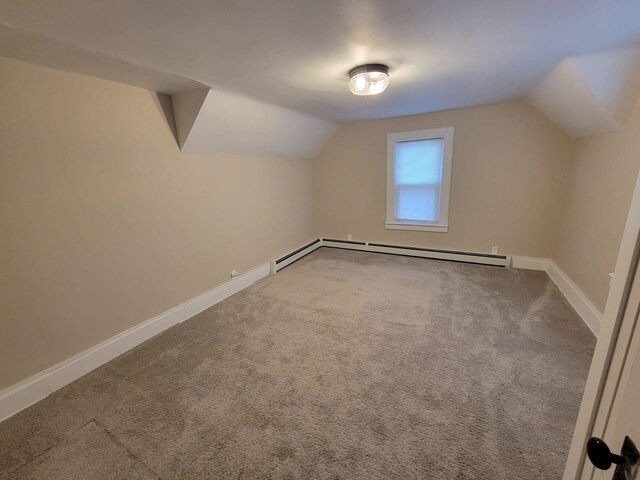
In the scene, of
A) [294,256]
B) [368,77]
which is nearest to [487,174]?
[368,77]

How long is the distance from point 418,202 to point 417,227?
14.8 inches

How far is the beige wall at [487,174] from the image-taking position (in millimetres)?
3330

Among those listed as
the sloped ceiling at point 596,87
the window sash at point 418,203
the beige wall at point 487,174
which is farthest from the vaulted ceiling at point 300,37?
the window sash at point 418,203

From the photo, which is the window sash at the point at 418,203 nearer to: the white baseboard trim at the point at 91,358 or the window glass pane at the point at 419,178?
the window glass pane at the point at 419,178

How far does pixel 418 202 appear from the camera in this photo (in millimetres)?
4145

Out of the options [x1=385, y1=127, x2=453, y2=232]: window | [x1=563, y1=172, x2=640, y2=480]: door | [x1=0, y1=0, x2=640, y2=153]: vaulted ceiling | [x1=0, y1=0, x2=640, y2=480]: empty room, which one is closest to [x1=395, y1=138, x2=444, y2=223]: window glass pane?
[x1=385, y1=127, x2=453, y2=232]: window

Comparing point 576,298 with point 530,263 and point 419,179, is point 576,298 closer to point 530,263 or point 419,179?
point 530,263

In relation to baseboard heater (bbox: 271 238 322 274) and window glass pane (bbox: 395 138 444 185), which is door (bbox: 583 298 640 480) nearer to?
baseboard heater (bbox: 271 238 322 274)

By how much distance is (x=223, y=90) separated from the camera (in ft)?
7.48

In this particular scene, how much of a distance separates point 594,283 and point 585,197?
89cm


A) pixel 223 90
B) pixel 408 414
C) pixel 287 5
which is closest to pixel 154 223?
pixel 223 90

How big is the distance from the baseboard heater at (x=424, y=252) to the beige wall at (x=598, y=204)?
692 mm

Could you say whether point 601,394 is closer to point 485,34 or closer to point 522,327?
point 485,34

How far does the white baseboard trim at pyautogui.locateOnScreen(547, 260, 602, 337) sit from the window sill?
4.28 ft
